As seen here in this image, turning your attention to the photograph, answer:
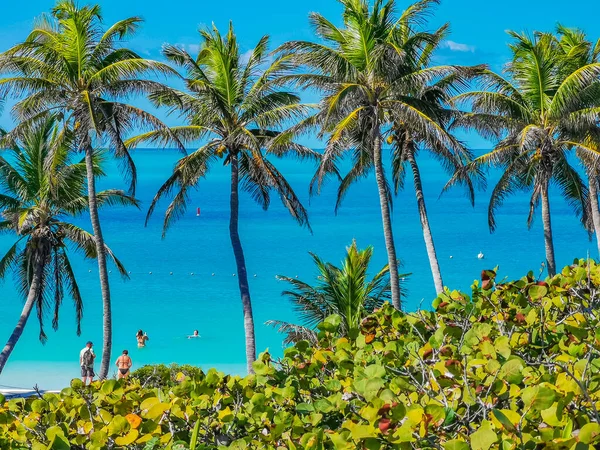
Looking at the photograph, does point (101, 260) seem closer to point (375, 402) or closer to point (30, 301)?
point (30, 301)

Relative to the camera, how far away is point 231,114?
71.3 feet

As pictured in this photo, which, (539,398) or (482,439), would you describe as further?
(539,398)

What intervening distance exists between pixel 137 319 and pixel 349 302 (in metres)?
29.2

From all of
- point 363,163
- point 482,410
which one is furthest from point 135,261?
point 482,410

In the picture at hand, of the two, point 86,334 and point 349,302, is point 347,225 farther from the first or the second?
point 349,302

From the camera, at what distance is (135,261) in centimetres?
6556

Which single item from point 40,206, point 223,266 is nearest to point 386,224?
point 40,206

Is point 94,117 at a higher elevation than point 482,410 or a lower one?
higher

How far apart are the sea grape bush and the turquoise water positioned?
1203 inches

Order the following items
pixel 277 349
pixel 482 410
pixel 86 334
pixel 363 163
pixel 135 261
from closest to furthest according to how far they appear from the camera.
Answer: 1. pixel 482 410
2. pixel 363 163
3. pixel 277 349
4. pixel 86 334
5. pixel 135 261

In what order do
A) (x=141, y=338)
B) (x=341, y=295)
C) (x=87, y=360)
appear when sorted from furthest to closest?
(x=141, y=338)
(x=87, y=360)
(x=341, y=295)

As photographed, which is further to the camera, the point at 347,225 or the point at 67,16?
the point at 347,225

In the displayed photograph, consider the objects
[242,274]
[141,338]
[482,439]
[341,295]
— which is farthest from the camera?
[141,338]

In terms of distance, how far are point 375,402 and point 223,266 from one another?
59.1 metres
